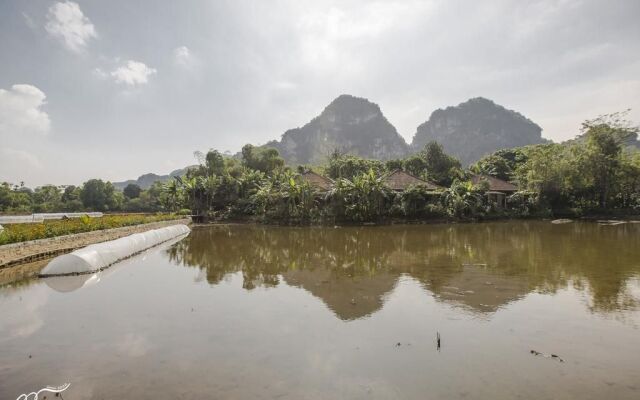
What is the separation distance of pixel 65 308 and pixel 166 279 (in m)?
3.07

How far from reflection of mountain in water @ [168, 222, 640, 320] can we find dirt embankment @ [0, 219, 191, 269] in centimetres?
367

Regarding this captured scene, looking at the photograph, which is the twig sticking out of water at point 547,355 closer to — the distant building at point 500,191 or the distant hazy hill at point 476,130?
the distant building at point 500,191

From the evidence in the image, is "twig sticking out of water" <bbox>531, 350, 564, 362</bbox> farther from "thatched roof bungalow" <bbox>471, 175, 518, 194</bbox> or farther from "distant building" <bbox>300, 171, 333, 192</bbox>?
"thatched roof bungalow" <bbox>471, 175, 518, 194</bbox>

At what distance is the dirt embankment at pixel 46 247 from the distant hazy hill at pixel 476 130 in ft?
→ 455

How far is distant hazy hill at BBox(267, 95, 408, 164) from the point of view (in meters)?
136

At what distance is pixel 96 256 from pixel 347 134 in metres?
132

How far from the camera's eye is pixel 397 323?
6676 mm

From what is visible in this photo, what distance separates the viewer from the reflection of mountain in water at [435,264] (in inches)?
335

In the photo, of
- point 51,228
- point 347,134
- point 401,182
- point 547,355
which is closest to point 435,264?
point 547,355

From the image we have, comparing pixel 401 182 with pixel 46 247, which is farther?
pixel 401 182

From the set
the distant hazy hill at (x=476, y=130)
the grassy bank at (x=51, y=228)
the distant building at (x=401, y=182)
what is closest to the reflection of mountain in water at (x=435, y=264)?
the grassy bank at (x=51, y=228)

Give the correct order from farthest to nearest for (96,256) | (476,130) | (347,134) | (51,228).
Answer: (476,130) < (347,134) < (51,228) < (96,256)

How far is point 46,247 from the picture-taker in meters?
14.6

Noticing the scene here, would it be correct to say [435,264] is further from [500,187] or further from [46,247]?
[500,187]
